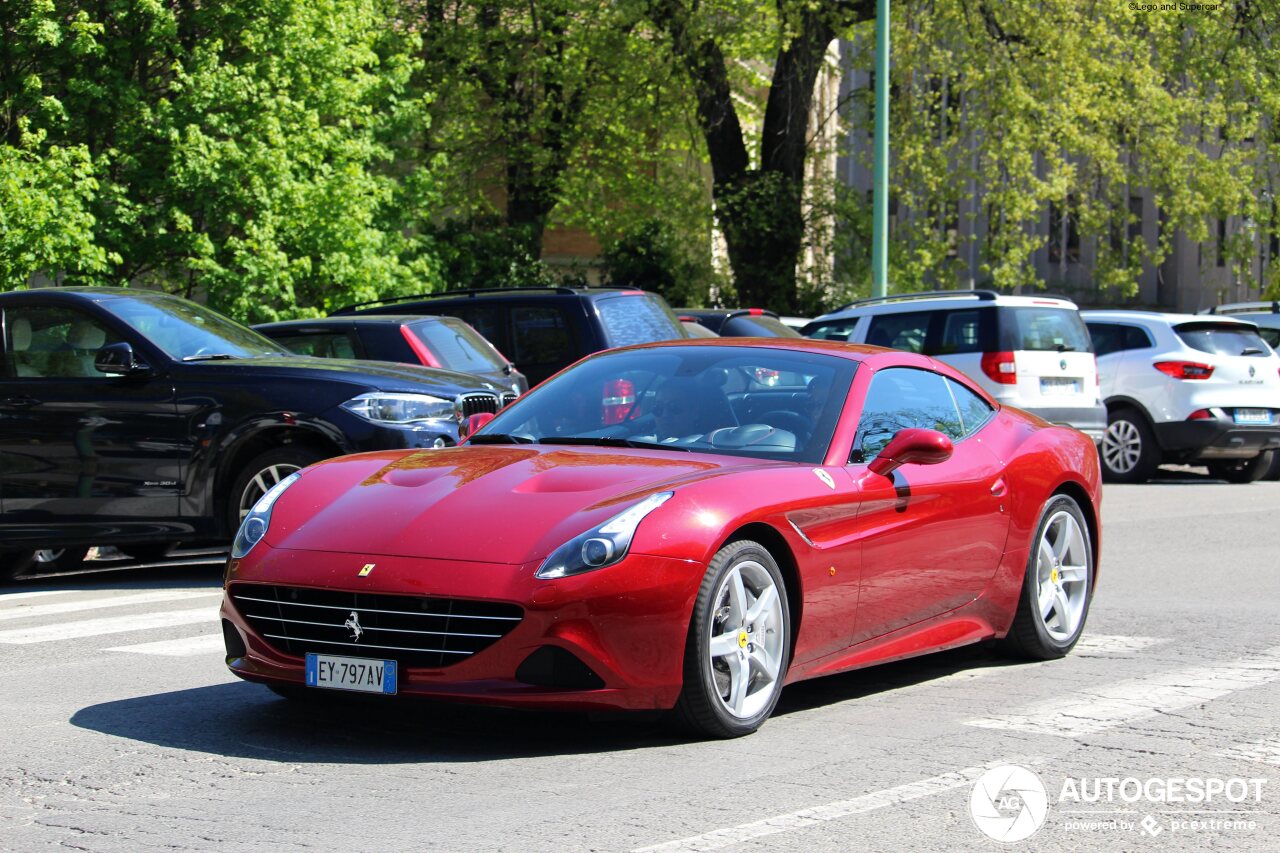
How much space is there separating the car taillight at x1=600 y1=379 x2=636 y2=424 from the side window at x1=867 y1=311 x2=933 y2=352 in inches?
482

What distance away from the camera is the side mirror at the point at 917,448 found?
271 inches

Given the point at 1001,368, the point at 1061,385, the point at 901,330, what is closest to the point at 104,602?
the point at 1001,368

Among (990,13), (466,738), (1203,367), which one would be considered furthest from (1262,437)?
(466,738)

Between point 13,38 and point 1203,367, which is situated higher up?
point 13,38

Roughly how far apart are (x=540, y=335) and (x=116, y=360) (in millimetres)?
5332

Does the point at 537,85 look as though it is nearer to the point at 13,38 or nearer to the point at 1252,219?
the point at 13,38

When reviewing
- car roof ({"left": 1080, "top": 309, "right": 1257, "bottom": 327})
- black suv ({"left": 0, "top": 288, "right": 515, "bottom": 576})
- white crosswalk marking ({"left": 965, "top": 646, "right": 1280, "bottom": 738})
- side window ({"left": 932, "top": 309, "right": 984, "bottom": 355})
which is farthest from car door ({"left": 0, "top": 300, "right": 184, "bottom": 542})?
car roof ({"left": 1080, "top": 309, "right": 1257, "bottom": 327})

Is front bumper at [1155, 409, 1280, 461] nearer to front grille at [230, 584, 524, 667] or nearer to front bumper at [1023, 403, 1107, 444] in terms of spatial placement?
front bumper at [1023, 403, 1107, 444]

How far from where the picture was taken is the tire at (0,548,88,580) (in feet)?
38.4

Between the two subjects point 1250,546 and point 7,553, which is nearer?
point 7,553

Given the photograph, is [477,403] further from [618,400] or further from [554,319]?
[618,400]

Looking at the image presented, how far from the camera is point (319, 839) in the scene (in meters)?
4.73

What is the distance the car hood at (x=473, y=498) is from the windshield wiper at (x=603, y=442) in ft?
0.32

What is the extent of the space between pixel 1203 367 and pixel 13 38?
1395cm
